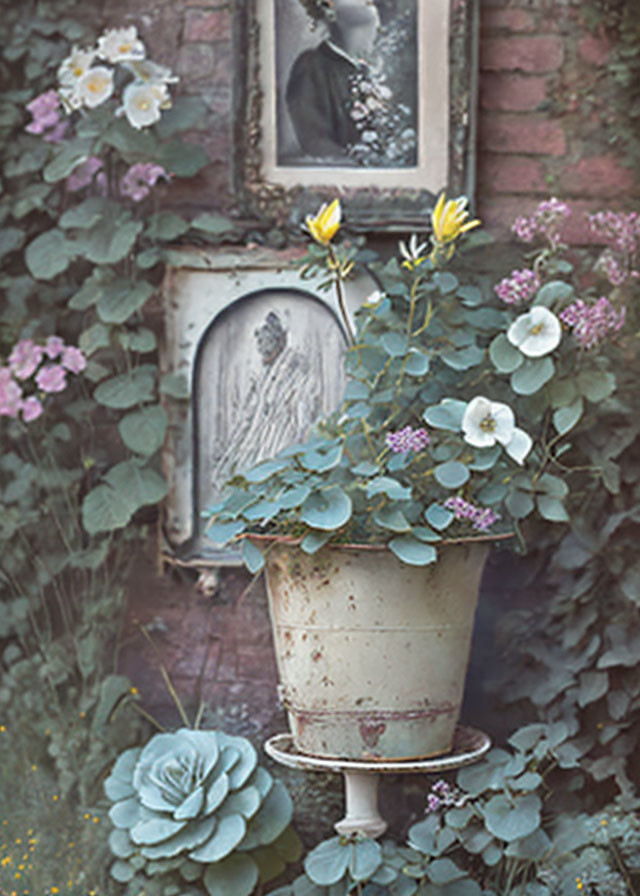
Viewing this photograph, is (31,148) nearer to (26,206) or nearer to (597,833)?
(26,206)

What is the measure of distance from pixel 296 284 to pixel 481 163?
510 mm

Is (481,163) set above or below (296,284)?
above

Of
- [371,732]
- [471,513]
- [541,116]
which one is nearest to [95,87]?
[541,116]

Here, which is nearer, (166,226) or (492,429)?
(492,429)

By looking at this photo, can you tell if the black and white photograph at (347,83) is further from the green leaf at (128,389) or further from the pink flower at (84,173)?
the green leaf at (128,389)

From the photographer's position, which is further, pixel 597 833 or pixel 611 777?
pixel 611 777

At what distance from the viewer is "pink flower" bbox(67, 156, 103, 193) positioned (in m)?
2.80

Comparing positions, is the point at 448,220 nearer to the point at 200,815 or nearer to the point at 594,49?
the point at 594,49

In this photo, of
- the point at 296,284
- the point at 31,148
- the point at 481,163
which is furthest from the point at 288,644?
the point at 31,148

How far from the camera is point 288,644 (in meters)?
2.29

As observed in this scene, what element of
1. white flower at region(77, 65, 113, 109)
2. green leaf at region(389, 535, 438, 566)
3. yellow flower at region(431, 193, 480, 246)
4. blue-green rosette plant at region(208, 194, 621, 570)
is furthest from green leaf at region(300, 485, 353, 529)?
white flower at region(77, 65, 113, 109)

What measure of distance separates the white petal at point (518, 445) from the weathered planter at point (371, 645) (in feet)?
0.65

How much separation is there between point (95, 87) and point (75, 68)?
74mm

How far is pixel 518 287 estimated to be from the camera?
2.44 meters
